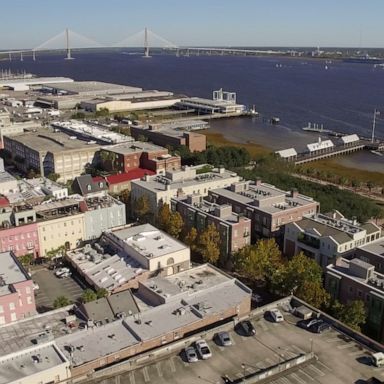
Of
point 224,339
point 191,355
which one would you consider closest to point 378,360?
point 224,339

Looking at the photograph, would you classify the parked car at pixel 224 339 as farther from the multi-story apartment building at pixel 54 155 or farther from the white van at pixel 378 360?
the multi-story apartment building at pixel 54 155

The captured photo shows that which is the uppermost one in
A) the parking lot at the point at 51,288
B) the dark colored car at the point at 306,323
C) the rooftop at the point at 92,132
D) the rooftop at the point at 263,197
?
the rooftop at the point at 92,132

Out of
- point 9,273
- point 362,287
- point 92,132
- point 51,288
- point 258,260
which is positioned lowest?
point 51,288

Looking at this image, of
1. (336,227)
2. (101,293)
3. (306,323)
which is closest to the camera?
(306,323)

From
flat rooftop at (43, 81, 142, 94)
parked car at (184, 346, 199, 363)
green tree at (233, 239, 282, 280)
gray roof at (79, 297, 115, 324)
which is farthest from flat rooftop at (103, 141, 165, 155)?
flat rooftop at (43, 81, 142, 94)

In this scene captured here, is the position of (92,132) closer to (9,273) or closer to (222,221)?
(222,221)

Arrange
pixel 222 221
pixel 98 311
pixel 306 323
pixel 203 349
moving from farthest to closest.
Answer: pixel 222 221 → pixel 98 311 → pixel 306 323 → pixel 203 349

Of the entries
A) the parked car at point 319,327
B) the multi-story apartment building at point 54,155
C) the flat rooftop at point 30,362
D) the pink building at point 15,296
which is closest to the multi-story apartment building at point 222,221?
the pink building at point 15,296
